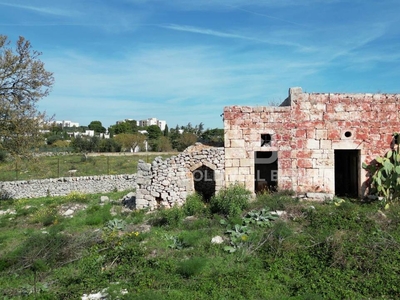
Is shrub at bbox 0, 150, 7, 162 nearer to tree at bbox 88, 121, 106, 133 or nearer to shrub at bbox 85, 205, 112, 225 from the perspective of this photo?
shrub at bbox 85, 205, 112, 225

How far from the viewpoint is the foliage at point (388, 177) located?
11.4 m

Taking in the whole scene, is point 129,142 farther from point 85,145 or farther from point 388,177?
point 388,177

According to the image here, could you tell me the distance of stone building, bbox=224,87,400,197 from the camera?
12164mm

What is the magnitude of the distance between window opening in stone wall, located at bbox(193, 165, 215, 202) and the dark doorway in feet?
17.6

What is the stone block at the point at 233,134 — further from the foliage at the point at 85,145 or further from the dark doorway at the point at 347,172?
Answer: the foliage at the point at 85,145

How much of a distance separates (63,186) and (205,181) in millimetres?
8330

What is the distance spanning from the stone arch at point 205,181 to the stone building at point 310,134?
248cm

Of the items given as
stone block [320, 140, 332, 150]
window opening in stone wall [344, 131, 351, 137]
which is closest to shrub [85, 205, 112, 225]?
stone block [320, 140, 332, 150]

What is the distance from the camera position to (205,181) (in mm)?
15945

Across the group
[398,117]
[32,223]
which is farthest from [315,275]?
[32,223]

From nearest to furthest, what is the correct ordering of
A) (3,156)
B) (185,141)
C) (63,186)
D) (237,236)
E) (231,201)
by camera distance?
(237,236) → (231,201) → (63,186) → (3,156) → (185,141)

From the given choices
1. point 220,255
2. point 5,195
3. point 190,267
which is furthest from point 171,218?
point 5,195

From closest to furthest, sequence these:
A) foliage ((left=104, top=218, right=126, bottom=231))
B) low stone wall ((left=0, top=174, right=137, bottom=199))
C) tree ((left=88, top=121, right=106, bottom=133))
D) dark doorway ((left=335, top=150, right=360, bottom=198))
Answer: foliage ((left=104, top=218, right=126, bottom=231)) < dark doorway ((left=335, top=150, right=360, bottom=198)) < low stone wall ((left=0, top=174, right=137, bottom=199)) < tree ((left=88, top=121, right=106, bottom=133))

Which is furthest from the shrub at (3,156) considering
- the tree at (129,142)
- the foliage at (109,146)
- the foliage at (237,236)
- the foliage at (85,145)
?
the tree at (129,142)
